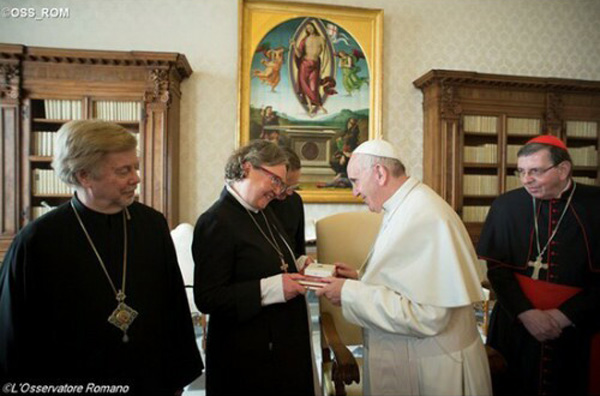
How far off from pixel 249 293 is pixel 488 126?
16.3 ft

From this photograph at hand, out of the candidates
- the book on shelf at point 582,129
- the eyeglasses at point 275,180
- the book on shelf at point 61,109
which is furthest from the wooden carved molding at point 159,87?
the book on shelf at point 582,129

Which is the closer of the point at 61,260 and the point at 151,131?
the point at 61,260

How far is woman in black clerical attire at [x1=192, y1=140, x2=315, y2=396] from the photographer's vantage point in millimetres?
1675

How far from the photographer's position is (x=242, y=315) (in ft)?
5.42

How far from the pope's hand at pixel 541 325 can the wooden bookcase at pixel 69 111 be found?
150 inches

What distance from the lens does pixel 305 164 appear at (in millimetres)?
5562

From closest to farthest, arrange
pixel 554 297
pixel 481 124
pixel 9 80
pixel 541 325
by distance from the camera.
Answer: pixel 541 325 → pixel 554 297 → pixel 9 80 → pixel 481 124

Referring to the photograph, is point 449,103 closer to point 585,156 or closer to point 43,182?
point 585,156

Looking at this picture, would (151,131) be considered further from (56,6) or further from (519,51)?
(519,51)

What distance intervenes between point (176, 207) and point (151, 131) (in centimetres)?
99

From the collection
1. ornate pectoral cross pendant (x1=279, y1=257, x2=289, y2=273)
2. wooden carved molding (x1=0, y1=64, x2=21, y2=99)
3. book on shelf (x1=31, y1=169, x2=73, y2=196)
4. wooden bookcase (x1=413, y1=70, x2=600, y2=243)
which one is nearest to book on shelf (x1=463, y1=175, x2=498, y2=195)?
wooden bookcase (x1=413, y1=70, x2=600, y2=243)

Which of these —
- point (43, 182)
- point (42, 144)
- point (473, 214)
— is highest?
point (42, 144)

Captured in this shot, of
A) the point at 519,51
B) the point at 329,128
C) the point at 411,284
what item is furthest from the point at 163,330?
the point at 519,51

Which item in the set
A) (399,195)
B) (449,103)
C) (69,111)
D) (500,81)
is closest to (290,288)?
(399,195)
